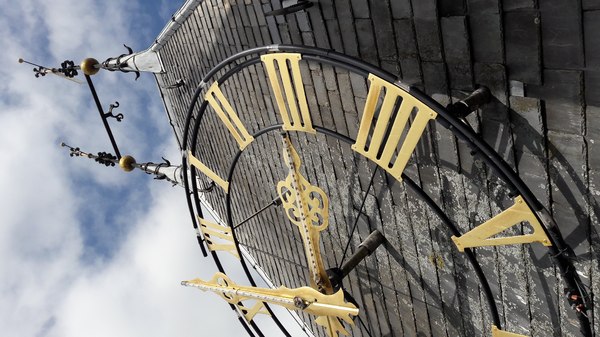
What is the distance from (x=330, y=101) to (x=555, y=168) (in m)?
4.08

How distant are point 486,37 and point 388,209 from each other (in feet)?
12.0

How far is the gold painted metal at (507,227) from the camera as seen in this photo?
4379 mm

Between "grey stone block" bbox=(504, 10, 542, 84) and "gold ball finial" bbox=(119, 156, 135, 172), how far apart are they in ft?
57.2

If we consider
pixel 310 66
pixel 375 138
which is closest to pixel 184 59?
pixel 310 66

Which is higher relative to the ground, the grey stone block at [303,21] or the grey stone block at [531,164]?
the grey stone block at [303,21]

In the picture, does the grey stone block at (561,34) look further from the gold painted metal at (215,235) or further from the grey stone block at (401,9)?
the gold painted metal at (215,235)

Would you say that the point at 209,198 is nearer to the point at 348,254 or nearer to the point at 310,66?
the point at 348,254

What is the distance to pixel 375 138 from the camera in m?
5.57

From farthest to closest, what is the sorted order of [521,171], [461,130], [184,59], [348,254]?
[184,59], [348,254], [521,171], [461,130]

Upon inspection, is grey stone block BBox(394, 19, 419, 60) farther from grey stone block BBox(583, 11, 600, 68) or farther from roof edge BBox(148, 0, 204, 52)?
roof edge BBox(148, 0, 204, 52)

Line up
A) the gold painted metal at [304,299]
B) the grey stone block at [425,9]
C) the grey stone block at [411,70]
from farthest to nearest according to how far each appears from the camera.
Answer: the gold painted metal at [304,299] < the grey stone block at [411,70] < the grey stone block at [425,9]

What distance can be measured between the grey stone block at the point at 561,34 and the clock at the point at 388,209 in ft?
2.90

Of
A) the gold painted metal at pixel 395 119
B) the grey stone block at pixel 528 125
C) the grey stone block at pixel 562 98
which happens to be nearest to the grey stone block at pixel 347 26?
the gold painted metal at pixel 395 119

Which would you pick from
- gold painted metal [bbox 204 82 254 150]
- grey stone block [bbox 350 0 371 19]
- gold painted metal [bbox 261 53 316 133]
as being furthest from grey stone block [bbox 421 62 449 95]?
gold painted metal [bbox 204 82 254 150]
